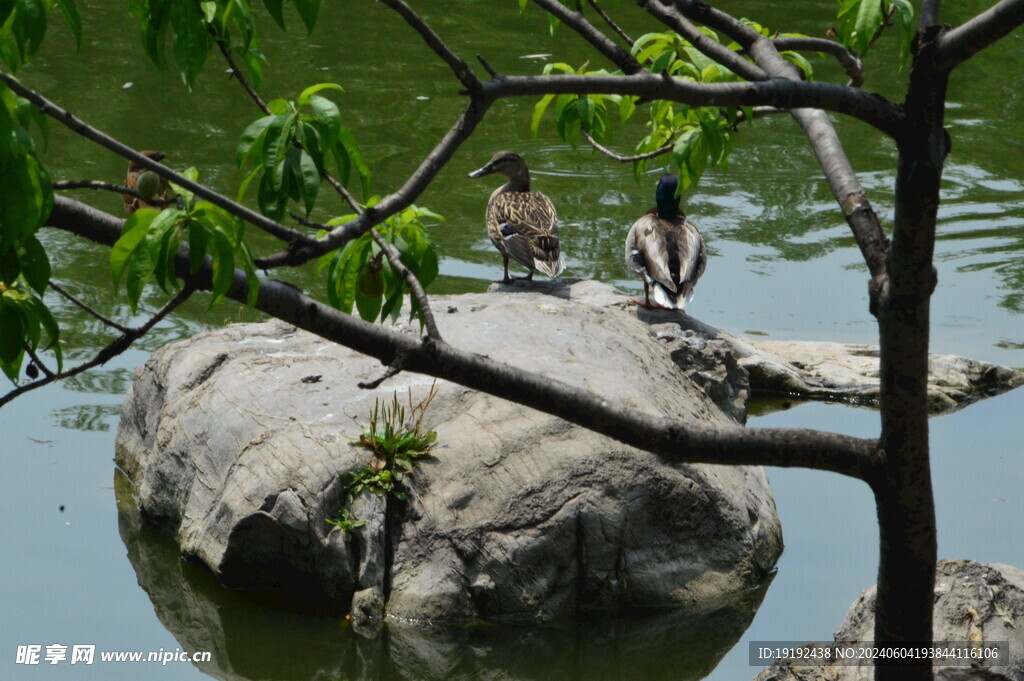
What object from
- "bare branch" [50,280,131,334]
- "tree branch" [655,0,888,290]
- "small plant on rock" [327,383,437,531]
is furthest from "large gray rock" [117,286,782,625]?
"bare branch" [50,280,131,334]

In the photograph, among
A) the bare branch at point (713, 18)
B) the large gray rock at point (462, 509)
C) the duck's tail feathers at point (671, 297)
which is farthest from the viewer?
the duck's tail feathers at point (671, 297)

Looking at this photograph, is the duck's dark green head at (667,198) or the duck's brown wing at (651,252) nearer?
the duck's brown wing at (651,252)

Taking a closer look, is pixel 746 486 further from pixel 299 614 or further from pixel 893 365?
pixel 893 365

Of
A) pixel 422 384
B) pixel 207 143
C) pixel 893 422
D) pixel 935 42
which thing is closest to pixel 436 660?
pixel 422 384

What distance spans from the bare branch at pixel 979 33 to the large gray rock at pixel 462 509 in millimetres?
2972

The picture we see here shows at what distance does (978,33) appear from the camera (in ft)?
7.16

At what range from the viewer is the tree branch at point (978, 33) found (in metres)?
2.12

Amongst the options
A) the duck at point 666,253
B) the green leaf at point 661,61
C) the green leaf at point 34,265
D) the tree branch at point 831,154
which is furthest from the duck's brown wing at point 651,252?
the green leaf at point 34,265

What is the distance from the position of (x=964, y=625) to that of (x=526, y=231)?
194 inches

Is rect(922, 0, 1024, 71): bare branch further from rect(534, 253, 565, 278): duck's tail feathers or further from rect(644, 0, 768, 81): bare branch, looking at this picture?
rect(534, 253, 565, 278): duck's tail feathers

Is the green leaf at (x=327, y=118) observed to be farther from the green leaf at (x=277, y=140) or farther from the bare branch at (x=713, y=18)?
the bare branch at (x=713, y=18)

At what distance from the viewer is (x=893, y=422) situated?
254 cm

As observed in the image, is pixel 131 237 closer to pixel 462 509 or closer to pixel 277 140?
pixel 277 140

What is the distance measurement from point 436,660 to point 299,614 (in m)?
0.64
